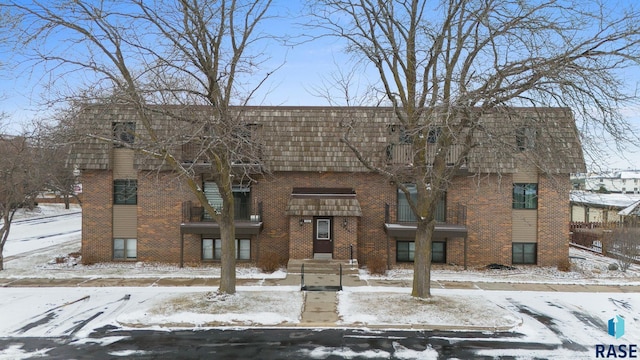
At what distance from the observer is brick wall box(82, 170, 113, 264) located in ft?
61.5

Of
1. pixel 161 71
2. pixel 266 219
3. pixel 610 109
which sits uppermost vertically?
pixel 161 71

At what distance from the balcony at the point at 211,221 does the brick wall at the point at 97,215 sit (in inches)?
143

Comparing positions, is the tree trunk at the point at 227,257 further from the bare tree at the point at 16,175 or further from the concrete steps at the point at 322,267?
the bare tree at the point at 16,175

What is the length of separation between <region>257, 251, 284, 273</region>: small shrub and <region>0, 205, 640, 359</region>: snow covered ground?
40 centimetres

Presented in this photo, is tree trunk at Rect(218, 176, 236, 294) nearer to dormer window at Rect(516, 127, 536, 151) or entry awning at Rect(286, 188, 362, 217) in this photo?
entry awning at Rect(286, 188, 362, 217)

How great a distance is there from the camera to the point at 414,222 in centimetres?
1862

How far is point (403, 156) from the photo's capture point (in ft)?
58.2

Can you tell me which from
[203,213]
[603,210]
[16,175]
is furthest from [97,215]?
[603,210]

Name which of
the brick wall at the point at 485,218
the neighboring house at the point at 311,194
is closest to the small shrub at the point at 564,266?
the neighboring house at the point at 311,194

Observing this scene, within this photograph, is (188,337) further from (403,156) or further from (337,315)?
(403,156)

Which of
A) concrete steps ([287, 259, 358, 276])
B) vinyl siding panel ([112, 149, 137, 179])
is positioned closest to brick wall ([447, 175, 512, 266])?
concrete steps ([287, 259, 358, 276])

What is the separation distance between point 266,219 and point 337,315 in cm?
793

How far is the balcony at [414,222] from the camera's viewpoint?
1745cm

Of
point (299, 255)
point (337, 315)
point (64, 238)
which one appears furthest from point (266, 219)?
point (64, 238)
